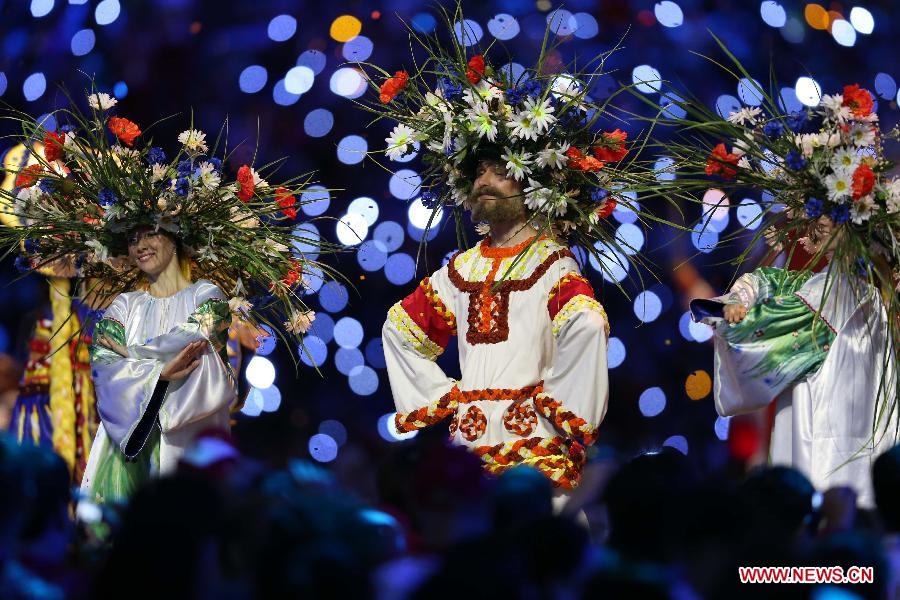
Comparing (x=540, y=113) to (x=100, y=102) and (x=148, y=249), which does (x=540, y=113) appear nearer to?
(x=148, y=249)

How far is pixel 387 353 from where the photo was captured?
214 inches

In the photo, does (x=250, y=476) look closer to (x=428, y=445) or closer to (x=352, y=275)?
(x=428, y=445)

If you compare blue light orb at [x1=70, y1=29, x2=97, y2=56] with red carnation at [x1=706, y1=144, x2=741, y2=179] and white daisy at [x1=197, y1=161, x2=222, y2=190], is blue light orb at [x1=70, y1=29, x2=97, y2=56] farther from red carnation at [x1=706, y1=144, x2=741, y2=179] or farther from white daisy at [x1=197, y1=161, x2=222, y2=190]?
red carnation at [x1=706, y1=144, x2=741, y2=179]

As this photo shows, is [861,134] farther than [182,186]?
No

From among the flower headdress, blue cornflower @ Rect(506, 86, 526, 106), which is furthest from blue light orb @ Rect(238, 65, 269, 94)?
the flower headdress

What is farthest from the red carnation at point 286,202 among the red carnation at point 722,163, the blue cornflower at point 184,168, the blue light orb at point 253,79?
the blue light orb at point 253,79

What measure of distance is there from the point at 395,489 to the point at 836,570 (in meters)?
0.95

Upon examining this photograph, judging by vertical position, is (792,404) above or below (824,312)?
below

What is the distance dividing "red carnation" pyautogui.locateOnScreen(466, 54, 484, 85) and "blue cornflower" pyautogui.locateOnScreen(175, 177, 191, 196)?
1215 millimetres

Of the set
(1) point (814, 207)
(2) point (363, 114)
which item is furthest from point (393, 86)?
(2) point (363, 114)

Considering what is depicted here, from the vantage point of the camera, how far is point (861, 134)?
4836mm

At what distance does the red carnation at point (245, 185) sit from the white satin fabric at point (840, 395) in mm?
1963

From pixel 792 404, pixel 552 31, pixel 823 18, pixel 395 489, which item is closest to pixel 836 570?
pixel 395 489

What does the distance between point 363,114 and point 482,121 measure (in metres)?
2.60
